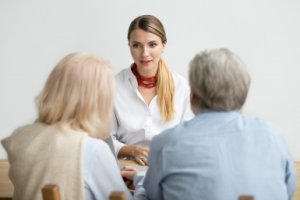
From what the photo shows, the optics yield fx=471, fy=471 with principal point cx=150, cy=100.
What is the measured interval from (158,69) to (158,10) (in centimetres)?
54

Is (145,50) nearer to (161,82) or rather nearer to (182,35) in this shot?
(161,82)

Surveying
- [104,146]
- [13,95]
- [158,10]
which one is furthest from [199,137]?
[13,95]

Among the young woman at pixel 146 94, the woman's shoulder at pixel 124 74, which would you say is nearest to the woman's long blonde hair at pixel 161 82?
the young woman at pixel 146 94

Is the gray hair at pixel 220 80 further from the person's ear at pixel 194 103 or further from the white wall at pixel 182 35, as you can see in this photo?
the white wall at pixel 182 35

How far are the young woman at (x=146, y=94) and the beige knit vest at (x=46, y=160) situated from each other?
0.93m

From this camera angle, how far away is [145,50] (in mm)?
2527

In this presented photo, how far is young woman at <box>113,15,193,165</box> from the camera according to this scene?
253cm

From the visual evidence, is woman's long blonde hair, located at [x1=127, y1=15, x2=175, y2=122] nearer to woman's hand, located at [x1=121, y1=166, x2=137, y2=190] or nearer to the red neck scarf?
the red neck scarf

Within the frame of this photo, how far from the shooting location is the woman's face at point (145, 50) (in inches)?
99.5

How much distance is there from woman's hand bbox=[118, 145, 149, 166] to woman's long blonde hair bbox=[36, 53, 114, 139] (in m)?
0.62

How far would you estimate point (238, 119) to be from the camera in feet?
4.75

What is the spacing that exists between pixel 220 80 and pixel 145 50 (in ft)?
3.71

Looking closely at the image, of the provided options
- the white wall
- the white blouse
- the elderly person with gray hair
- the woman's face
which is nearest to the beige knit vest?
the elderly person with gray hair

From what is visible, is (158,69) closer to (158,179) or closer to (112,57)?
(112,57)
